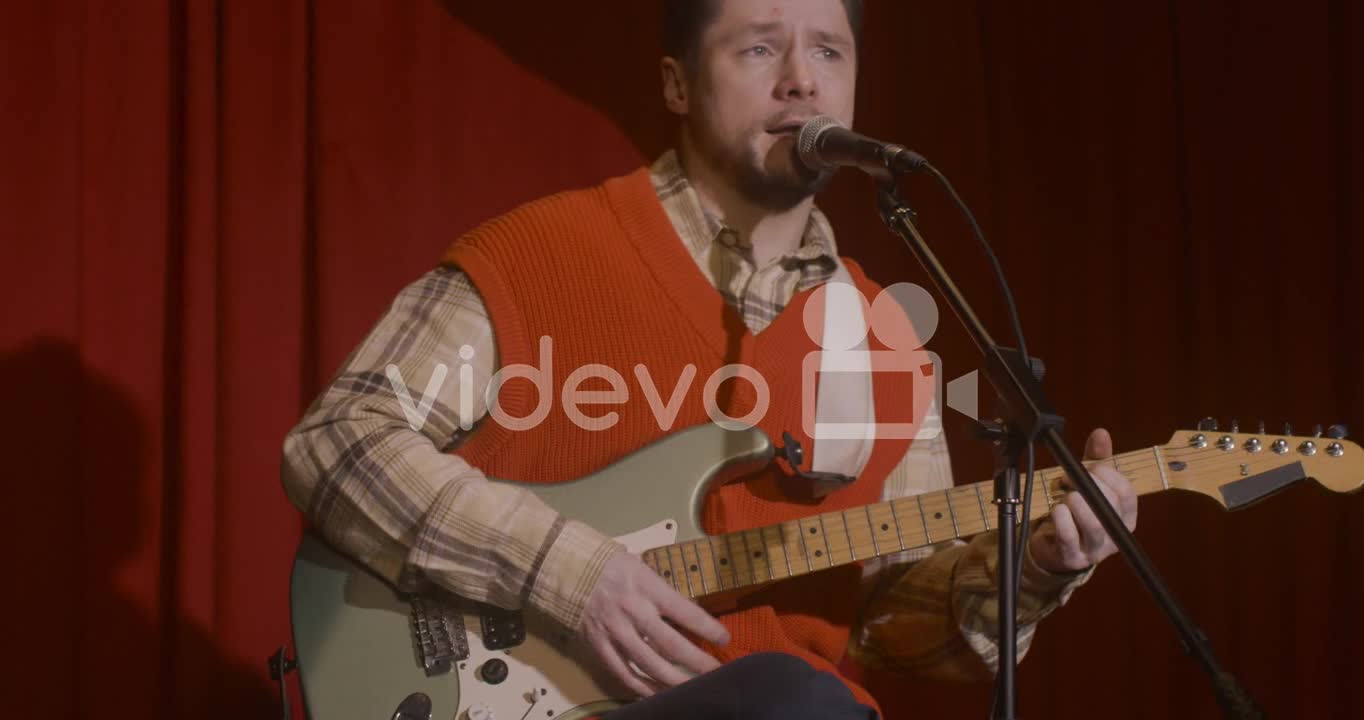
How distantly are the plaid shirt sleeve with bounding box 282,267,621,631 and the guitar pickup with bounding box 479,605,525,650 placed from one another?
22 mm

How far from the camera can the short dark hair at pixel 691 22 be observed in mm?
1850

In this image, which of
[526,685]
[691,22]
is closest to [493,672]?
[526,685]

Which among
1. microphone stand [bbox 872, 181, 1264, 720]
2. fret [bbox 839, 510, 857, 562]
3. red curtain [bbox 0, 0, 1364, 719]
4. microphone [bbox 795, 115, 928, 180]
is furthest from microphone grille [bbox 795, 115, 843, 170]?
red curtain [bbox 0, 0, 1364, 719]

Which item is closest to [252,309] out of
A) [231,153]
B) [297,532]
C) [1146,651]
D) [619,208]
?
[231,153]

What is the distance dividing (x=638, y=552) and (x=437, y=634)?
27cm

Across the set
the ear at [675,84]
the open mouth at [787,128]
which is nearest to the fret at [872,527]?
the open mouth at [787,128]

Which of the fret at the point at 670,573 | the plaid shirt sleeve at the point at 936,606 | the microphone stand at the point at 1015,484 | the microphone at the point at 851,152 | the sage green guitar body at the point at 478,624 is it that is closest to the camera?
the microphone stand at the point at 1015,484

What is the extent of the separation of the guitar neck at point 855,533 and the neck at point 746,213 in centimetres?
47

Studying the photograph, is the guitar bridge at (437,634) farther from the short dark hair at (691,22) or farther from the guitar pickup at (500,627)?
the short dark hair at (691,22)

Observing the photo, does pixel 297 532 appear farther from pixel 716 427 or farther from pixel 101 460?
pixel 716 427

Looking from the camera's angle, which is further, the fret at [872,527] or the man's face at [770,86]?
the man's face at [770,86]

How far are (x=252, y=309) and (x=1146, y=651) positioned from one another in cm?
199

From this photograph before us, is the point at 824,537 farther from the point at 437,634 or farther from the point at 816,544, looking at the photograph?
the point at 437,634

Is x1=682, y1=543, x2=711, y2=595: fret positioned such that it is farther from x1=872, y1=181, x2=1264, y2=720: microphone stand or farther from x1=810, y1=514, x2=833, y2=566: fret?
x1=872, y1=181, x2=1264, y2=720: microphone stand
